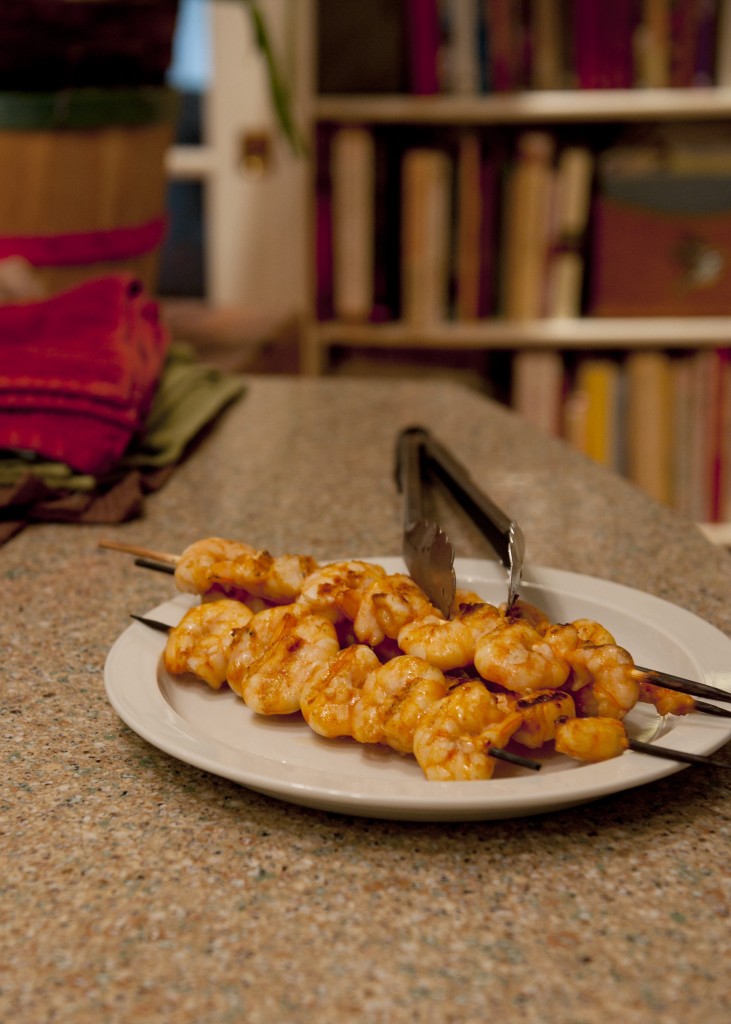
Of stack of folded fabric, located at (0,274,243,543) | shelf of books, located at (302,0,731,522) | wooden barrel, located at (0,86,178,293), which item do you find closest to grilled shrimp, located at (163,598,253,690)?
stack of folded fabric, located at (0,274,243,543)

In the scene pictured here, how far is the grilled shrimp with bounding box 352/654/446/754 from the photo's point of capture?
499 millimetres

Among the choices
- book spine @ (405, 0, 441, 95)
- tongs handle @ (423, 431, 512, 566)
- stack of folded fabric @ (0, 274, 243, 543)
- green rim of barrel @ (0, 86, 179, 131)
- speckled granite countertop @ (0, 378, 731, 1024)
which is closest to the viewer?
speckled granite countertop @ (0, 378, 731, 1024)

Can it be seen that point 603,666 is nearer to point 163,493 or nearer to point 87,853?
point 87,853

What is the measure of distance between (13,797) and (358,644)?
19 cm

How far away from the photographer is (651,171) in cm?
214

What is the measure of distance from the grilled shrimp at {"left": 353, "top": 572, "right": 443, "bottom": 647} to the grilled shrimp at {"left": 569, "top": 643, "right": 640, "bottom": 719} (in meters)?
0.09

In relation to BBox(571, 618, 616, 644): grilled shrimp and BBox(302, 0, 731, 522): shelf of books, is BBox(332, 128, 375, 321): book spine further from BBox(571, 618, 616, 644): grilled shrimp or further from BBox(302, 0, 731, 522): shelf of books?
BBox(571, 618, 616, 644): grilled shrimp

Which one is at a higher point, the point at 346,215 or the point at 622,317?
the point at 346,215

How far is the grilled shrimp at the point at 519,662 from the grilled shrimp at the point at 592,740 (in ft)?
0.09

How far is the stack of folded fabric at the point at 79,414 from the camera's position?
98 centimetres

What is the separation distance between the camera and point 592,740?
19.1 inches

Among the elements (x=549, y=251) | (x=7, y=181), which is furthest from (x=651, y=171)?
(x=7, y=181)

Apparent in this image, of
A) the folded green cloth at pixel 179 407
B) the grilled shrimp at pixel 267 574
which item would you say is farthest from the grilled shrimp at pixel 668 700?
the folded green cloth at pixel 179 407

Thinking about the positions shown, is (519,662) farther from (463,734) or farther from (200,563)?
(200,563)
